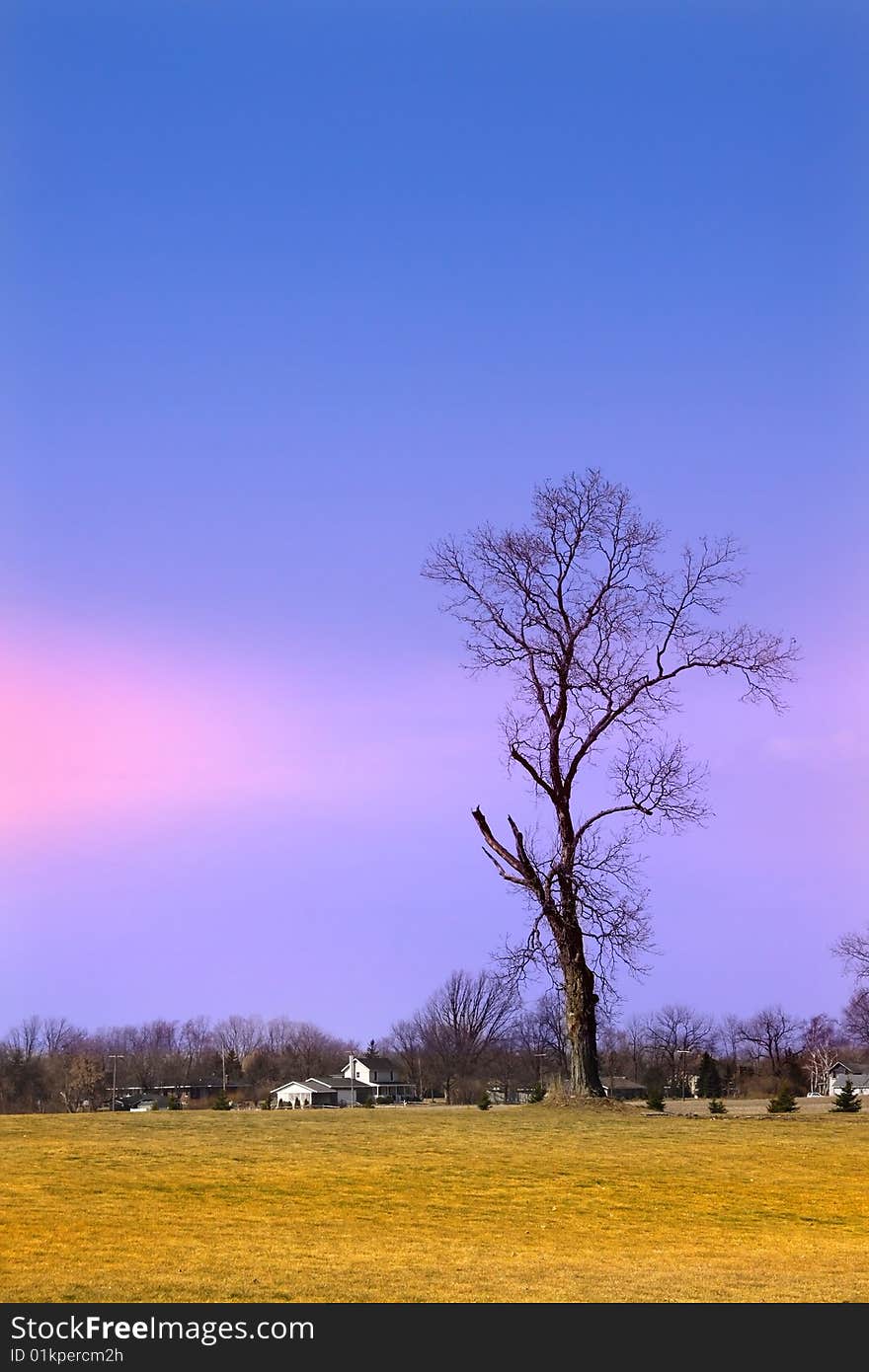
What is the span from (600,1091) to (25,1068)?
136 ft

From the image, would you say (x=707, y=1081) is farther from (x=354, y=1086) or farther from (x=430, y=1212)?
(x=354, y=1086)

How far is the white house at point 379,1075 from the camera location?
9981 cm

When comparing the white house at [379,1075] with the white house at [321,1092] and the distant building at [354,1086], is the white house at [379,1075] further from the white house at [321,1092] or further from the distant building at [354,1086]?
the white house at [321,1092]

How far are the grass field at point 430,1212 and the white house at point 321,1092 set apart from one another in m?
74.9

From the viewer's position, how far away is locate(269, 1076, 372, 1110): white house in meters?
93.8

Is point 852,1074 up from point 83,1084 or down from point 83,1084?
down

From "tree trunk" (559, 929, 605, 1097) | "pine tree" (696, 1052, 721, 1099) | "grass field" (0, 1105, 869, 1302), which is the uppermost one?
"tree trunk" (559, 929, 605, 1097)

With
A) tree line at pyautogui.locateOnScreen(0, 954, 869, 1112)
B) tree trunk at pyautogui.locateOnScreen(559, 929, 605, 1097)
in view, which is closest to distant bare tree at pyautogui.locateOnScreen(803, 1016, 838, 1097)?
tree line at pyautogui.locateOnScreen(0, 954, 869, 1112)

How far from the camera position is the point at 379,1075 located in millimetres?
105750

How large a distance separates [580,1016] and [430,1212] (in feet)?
38.1

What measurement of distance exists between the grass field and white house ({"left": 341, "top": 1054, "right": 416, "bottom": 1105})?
270 ft

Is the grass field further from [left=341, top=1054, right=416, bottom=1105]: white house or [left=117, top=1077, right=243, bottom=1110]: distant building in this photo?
[left=341, top=1054, right=416, bottom=1105]: white house

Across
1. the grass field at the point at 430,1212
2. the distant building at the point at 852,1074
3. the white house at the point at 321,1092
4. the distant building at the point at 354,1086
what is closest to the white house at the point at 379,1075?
the distant building at the point at 354,1086

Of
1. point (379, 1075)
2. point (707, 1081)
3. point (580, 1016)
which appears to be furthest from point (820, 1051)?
point (580, 1016)
